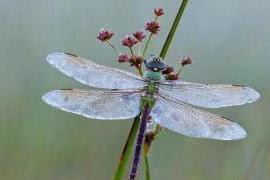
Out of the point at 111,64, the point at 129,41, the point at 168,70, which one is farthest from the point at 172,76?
the point at 111,64

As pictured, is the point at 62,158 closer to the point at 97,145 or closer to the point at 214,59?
the point at 97,145

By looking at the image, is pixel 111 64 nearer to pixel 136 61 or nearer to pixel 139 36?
pixel 139 36

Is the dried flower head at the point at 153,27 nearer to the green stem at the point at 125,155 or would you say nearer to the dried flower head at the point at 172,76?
the dried flower head at the point at 172,76

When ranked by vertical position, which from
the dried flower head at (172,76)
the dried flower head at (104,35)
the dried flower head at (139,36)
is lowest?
the dried flower head at (172,76)

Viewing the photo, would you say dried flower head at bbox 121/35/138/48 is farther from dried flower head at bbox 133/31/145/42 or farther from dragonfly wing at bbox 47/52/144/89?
dragonfly wing at bbox 47/52/144/89

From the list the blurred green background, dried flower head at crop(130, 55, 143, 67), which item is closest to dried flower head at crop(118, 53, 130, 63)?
dried flower head at crop(130, 55, 143, 67)

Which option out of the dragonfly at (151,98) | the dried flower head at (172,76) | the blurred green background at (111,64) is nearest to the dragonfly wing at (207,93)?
the dragonfly at (151,98)
